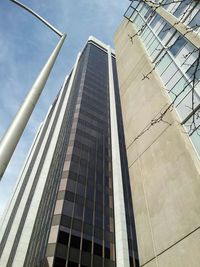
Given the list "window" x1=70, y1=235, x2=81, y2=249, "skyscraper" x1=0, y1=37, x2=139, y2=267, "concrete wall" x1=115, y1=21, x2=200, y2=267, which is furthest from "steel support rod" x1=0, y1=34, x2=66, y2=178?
"window" x1=70, y1=235, x2=81, y2=249

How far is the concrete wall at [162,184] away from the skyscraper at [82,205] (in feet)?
75.7

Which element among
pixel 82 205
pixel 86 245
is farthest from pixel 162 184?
pixel 82 205

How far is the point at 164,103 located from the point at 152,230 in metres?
4.04

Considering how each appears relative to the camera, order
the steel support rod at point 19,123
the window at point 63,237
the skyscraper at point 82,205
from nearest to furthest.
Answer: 1. the steel support rod at point 19,123
2. the window at point 63,237
3. the skyscraper at point 82,205

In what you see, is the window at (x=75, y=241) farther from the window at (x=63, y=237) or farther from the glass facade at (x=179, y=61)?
the glass facade at (x=179, y=61)

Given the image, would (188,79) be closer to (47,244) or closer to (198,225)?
(198,225)

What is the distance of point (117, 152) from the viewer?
5006 centimetres

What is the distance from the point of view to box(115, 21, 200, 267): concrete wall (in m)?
5.05

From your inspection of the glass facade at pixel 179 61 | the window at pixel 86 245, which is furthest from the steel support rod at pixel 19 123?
the window at pixel 86 245

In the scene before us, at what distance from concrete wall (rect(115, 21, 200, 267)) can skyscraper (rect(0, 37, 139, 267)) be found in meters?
23.1

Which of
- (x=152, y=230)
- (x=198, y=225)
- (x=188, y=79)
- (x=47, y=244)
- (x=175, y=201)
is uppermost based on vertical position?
(x=188, y=79)

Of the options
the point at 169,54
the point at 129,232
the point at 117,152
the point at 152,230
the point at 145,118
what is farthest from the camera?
the point at 117,152

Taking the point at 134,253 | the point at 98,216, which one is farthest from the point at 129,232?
the point at 98,216

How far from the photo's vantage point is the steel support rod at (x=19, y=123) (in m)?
2.63
